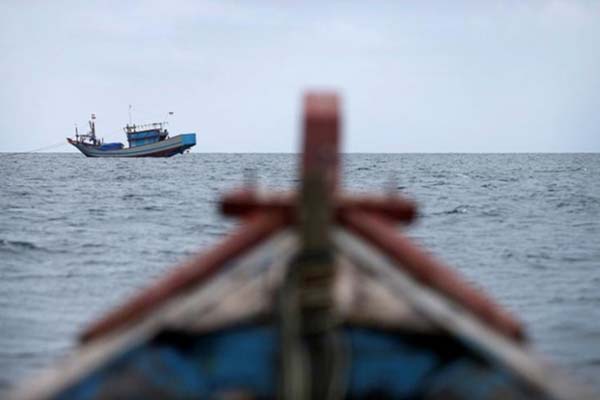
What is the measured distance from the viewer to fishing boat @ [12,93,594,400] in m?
2.47

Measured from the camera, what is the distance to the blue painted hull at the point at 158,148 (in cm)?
9138

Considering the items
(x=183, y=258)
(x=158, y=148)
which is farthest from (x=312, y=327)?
(x=158, y=148)

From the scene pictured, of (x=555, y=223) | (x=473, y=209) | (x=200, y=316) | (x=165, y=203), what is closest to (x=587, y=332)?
(x=200, y=316)

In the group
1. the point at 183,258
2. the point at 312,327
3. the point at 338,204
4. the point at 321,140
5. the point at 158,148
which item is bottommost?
the point at 158,148

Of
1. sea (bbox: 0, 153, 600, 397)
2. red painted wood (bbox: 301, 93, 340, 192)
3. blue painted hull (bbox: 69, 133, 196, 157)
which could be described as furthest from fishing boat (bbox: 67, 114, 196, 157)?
red painted wood (bbox: 301, 93, 340, 192)

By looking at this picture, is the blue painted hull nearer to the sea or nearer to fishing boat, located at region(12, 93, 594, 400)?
the sea

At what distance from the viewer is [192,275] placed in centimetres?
273

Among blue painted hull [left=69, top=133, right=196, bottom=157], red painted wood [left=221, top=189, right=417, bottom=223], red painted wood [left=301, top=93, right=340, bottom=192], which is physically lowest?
blue painted hull [left=69, top=133, right=196, bottom=157]

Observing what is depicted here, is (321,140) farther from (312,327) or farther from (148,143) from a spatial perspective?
(148,143)

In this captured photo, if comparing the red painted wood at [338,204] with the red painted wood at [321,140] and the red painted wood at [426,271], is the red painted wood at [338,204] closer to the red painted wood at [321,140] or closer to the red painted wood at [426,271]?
the red painted wood at [426,271]

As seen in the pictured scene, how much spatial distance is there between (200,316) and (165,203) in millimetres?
29860

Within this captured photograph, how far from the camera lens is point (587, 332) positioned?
9.83 meters

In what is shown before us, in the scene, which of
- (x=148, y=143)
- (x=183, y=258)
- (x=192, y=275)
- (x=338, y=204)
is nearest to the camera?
(x=192, y=275)

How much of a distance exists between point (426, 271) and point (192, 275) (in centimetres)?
105
